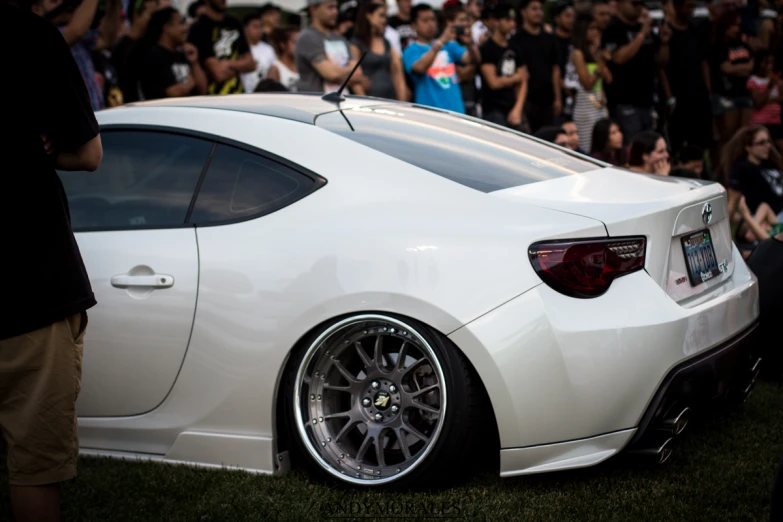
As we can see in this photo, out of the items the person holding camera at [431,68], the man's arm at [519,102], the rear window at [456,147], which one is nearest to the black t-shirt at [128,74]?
the person holding camera at [431,68]

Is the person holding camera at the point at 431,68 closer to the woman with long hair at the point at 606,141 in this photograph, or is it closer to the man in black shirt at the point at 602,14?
the woman with long hair at the point at 606,141

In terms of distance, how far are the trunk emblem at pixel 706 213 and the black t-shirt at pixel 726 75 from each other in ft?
25.6

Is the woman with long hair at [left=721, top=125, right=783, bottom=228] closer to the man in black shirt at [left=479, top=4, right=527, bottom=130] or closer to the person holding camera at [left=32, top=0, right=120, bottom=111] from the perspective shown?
the man in black shirt at [left=479, top=4, right=527, bottom=130]

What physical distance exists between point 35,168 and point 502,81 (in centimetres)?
674

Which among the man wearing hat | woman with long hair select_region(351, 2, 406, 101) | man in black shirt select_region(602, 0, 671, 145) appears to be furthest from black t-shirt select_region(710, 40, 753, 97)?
the man wearing hat

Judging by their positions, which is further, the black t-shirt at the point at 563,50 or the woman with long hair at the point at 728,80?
the black t-shirt at the point at 563,50

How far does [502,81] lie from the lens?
8.98 meters

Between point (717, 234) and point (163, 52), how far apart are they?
5.06 meters

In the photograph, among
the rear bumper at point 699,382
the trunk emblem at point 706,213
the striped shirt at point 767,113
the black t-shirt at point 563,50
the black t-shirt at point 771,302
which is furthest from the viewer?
the black t-shirt at point 563,50

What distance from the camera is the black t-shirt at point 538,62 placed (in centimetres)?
967

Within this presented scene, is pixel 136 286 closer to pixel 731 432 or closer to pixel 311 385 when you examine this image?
pixel 311 385

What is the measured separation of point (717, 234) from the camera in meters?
3.96

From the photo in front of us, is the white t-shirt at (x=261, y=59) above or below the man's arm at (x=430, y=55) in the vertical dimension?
below

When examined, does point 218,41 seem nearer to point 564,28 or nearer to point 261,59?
point 261,59
